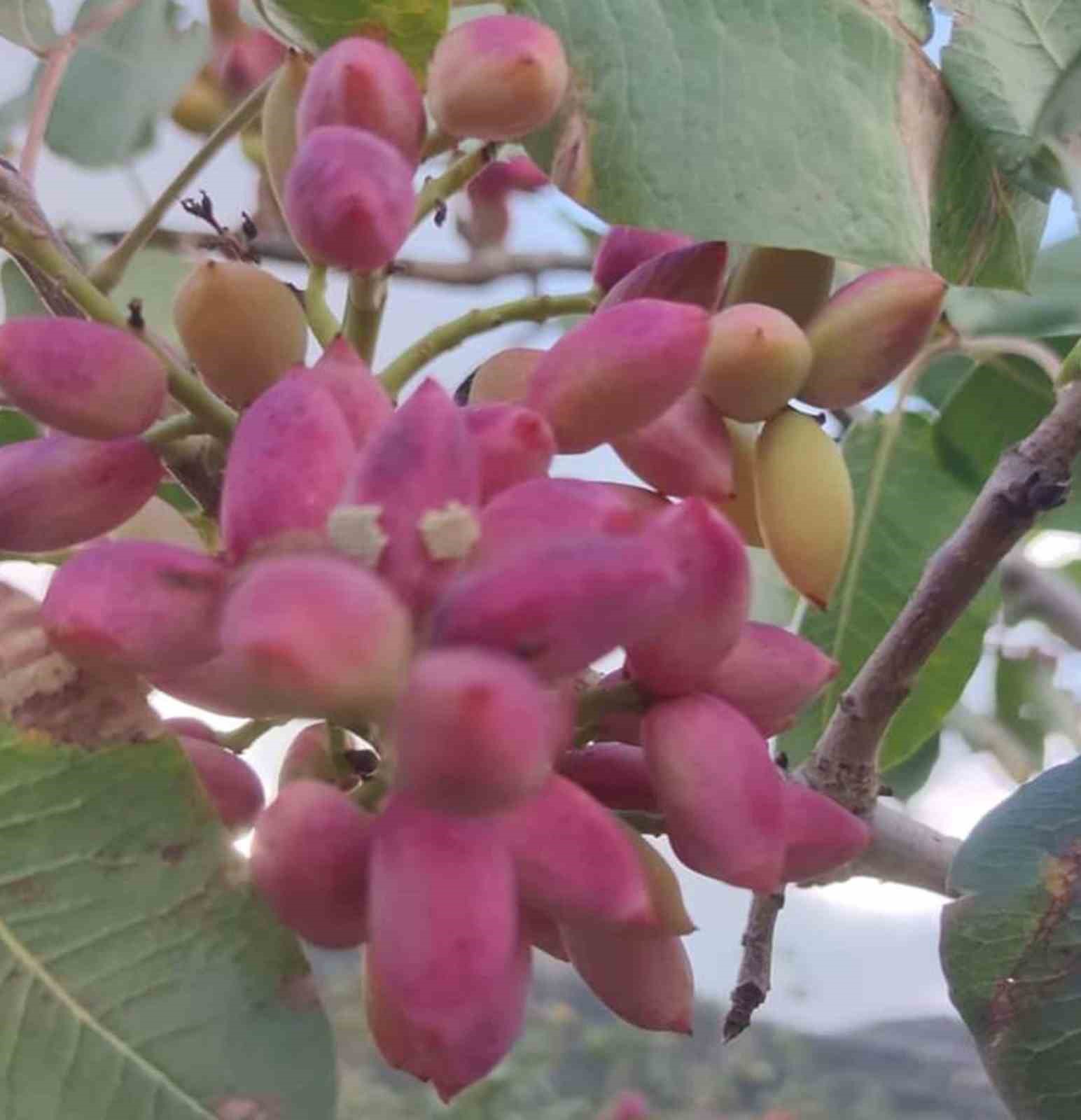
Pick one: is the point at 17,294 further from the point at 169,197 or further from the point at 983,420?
the point at 983,420

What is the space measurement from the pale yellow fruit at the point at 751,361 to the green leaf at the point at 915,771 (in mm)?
535

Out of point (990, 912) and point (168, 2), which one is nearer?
point (990, 912)

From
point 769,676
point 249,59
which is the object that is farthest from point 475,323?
point 249,59

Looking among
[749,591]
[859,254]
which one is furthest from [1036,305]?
[749,591]

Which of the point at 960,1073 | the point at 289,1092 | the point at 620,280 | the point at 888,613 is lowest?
the point at 960,1073

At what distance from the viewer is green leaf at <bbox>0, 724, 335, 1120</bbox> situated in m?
0.34

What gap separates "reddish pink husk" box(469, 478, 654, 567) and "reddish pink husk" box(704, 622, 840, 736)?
0.18ft

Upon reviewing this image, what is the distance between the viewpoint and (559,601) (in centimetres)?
25

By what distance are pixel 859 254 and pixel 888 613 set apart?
288 millimetres

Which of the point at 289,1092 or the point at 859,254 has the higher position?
the point at 859,254

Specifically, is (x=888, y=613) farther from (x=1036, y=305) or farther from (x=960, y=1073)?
(x=960, y=1073)

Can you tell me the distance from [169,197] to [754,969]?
0.99 feet

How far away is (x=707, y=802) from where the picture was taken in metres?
0.31

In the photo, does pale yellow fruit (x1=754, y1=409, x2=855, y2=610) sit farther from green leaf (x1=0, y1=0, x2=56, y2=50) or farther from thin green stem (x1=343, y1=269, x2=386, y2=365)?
green leaf (x1=0, y1=0, x2=56, y2=50)
